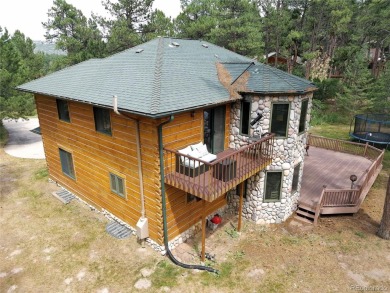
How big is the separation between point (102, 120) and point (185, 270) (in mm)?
6357

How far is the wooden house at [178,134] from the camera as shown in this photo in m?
8.65

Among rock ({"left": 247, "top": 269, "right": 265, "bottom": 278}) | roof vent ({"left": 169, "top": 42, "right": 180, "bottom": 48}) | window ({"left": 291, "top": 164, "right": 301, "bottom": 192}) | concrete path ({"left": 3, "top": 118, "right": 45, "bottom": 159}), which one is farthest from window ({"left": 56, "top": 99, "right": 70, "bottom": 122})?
window ({"left": 291, "top": 164, "right": 301, "bottom": 192})

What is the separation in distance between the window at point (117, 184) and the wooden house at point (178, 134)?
51 mm

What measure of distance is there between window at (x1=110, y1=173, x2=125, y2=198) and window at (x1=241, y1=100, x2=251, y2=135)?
534cm

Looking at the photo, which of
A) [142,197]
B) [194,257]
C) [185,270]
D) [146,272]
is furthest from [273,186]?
[146,272]

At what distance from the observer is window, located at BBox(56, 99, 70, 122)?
1209cm

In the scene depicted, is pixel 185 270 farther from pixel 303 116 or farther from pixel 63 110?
pixel 63 110

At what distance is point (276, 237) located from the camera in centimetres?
1088

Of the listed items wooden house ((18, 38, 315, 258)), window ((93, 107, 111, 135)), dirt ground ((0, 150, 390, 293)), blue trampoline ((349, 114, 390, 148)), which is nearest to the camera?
dirt ground ((0, 150, 390, 293))

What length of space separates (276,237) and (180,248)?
4.02 metres

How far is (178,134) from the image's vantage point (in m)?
9.09

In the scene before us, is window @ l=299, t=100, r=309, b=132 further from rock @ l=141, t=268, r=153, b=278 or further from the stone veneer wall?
rock @ l=141, t=268, r=153, b=278

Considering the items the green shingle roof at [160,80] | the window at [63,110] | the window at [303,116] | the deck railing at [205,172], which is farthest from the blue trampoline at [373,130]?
the window at [63,110]

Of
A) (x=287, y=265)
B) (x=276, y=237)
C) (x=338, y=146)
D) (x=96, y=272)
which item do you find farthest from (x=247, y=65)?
(x=338, y=146)
